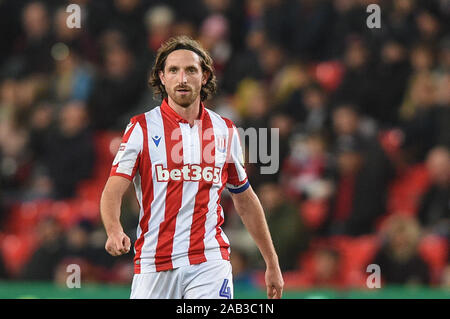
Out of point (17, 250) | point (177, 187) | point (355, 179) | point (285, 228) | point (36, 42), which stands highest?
point (36, 42)

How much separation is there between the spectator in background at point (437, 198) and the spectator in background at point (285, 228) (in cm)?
125

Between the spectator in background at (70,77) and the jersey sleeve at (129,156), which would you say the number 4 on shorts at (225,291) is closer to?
the jersey sleeve at (129,156)

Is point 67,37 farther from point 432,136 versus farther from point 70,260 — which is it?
point 432,136

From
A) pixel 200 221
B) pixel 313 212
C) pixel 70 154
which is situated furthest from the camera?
pixel 70 154

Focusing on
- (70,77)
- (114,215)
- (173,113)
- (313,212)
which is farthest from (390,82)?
(114,215)

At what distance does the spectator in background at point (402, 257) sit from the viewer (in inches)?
336

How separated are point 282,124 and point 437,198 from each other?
1848 mm

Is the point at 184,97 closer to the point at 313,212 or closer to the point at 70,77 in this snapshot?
the point at 313,212

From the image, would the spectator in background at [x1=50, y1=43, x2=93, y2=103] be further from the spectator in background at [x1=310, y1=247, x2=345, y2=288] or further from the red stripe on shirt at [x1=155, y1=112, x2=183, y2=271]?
the red stripe on shirt at [x1=155, y1=112, x2=183, y2=271]

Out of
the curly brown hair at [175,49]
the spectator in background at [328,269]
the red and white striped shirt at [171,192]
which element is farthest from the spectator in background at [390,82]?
the red and white striped shirt at [171,192]

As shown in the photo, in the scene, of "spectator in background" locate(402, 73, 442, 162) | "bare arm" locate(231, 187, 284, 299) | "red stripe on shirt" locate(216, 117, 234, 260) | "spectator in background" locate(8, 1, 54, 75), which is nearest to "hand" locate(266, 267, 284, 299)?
"bare arm" locate(231, 187, 284, 299)

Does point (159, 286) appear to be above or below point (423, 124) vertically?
below

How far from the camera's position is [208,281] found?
15.0 ft
